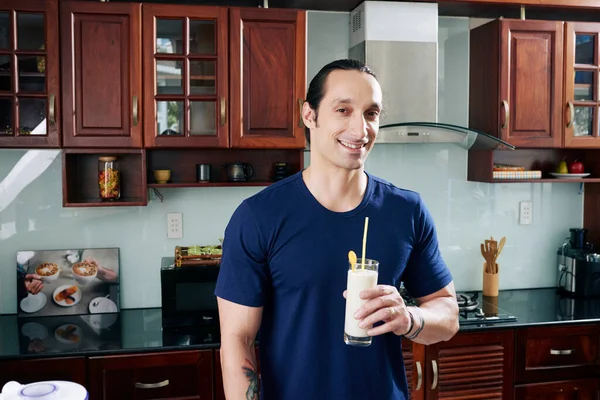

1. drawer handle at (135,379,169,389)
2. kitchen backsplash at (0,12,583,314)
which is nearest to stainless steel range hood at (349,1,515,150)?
kitchen backsplash at (0,12,583,314)

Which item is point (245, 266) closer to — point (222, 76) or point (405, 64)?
point (222, 76)

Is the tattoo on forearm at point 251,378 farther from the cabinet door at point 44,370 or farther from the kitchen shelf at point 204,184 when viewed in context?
the kitchen shelf at point 204,184

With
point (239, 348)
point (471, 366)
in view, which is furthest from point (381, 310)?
point (471, 366)

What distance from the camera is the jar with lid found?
278 cm

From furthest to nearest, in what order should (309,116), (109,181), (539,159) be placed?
1. (539,159)
2. (109,181)
3. (309,116)

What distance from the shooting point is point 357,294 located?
4.65ft

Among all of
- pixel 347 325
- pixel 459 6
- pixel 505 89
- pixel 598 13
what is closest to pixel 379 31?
pixel 459 6

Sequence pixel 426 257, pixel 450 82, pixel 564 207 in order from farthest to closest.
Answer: pixel 564 207 < pixel 450 82 < pixel 426 257

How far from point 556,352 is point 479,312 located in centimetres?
38

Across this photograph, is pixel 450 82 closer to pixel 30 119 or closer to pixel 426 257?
pixel 426 257

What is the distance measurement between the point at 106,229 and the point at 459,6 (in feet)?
6.66

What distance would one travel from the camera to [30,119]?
2582 mm

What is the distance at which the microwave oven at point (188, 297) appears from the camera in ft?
8.91

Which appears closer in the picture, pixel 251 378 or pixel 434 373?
pixel 251 378
